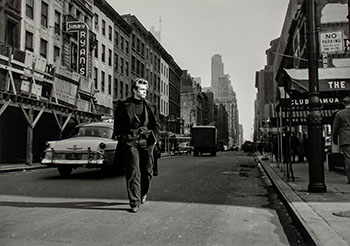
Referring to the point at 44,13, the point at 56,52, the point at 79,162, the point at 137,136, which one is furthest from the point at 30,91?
the point at 137,136

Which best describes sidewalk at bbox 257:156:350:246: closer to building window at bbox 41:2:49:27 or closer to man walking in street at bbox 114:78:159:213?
man walking in street at bbox 114:78:159:213

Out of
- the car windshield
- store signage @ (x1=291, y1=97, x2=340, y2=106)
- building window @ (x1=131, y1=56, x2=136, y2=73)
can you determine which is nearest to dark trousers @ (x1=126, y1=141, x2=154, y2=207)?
the car windshield

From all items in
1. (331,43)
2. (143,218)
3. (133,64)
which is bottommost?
(143,218)

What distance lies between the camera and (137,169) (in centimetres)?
574

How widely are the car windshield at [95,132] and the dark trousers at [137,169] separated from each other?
564 cm

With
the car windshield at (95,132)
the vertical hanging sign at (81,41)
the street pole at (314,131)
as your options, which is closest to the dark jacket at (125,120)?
the street pole at (314,131)

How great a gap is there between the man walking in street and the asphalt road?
1.26 ft

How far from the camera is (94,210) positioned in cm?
582

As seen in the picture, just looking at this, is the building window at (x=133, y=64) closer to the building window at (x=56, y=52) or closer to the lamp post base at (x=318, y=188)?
the building window at (x=56, y=52)

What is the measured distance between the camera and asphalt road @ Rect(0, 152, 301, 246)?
14.1 feet

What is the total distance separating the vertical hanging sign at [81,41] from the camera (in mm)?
29781

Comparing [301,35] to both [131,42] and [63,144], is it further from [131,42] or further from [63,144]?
[63,144]

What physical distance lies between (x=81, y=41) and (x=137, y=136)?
26218 mm

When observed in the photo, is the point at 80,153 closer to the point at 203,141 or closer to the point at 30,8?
the point at 30,8
